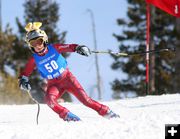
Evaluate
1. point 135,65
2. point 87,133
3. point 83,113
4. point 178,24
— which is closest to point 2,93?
point 135,65

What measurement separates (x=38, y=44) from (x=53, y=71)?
0.46 metres

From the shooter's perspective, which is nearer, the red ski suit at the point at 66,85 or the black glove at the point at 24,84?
the black glove at the point at 24,84

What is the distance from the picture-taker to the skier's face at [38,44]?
7961mm

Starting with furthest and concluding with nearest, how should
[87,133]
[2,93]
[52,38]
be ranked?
[52,38] < [2,93] < [87,133]

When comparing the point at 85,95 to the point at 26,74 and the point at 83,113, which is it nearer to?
the point at 26,74

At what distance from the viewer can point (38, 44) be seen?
26.2 feet

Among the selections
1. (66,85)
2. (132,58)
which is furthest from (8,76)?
(66,85)

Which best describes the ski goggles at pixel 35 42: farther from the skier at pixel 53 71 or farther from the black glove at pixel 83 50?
the black glove at pixel 83 50

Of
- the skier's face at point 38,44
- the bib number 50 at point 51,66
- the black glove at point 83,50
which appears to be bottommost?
the bib number 50 at point 51,66

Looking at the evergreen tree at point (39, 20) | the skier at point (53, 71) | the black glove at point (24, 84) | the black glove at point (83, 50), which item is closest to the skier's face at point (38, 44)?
the skier at point (53, 71)

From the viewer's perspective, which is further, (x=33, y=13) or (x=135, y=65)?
(x=33, y=13)

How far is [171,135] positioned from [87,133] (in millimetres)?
991

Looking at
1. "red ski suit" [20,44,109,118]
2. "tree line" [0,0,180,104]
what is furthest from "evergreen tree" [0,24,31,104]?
"red ski suit" [20,44,109,118]

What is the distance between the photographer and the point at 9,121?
8.97 meters
